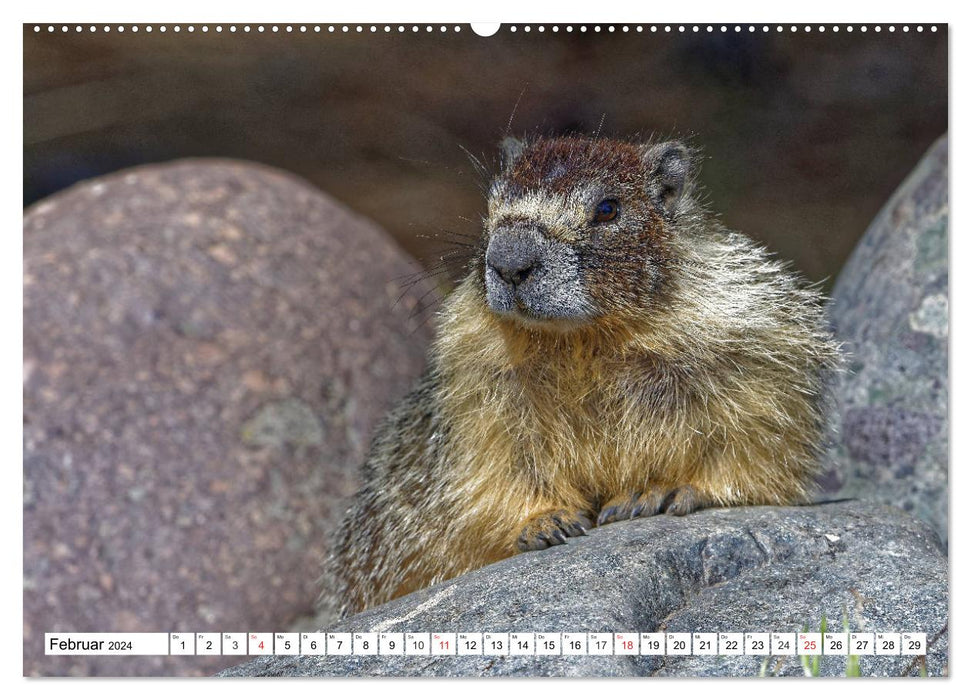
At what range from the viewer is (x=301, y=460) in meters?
6.44

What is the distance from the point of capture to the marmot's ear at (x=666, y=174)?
16.1ft

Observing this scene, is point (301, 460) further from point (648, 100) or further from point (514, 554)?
point (648, 100)

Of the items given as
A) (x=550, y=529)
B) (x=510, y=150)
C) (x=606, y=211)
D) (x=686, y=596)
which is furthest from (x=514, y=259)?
(x=686, y=596)

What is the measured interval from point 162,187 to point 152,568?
2236 mm

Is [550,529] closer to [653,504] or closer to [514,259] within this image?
[653,504]

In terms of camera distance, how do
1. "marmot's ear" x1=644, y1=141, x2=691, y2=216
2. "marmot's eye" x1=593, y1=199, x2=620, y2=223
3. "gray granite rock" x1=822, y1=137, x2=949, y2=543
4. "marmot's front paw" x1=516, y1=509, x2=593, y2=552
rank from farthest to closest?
"gray granite rock" x1=822, y1=137, x2=949, y2=543 < "marmot's ear" x1=644, y1=141, x2=691, y2=216 < "marmot's front paw" x1=516, y1=509, x2=593, y2=552 < "marmot's eye" x1=593, y1=199, x2=620, y2=223

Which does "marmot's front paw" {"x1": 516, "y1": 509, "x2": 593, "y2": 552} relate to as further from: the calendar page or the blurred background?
the blurred background

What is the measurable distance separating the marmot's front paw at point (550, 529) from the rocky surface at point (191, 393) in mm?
1728

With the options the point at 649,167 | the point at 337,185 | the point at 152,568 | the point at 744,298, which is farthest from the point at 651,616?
the point at 337,185

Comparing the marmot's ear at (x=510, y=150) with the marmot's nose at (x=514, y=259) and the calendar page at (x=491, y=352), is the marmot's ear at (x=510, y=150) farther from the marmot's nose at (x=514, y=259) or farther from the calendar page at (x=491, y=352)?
the marmot's nose at (x=514, y=259)

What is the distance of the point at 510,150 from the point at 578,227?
0.64 metres

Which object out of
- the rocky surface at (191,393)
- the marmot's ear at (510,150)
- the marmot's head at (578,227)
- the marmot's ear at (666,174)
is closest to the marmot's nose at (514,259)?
the marmot's head at (578,227)

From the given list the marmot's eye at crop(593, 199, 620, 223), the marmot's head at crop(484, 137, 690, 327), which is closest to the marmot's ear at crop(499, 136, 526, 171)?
the marmot's head at crop(484, 137, 690, 327)

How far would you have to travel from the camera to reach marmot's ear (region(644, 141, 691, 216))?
16.1 feet
